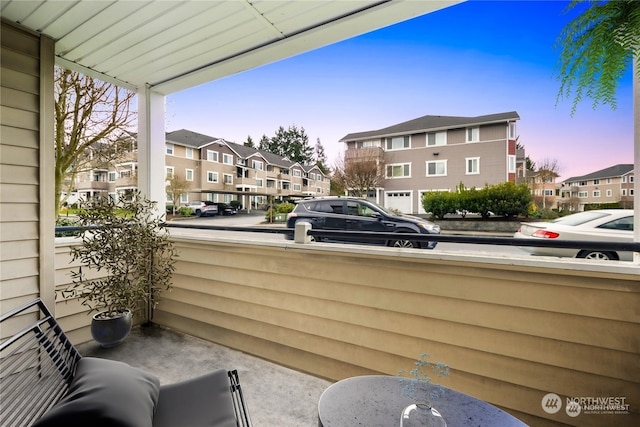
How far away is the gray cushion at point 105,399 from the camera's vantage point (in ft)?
2.66

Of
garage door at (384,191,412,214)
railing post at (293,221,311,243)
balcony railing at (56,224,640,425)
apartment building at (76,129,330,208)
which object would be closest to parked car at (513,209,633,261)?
balcony railing at (56,224,640,425)

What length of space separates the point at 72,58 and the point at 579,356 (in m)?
3.75

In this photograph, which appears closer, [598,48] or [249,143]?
[598,48]

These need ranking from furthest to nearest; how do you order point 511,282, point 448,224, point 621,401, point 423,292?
point 448,224 < point 423,292 < point 511,282 < point 621,401

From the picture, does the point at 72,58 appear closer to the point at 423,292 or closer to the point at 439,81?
the point at 439,81

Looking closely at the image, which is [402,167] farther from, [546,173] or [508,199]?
[546,173]

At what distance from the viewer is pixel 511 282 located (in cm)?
149

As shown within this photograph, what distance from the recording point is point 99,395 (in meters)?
0.91

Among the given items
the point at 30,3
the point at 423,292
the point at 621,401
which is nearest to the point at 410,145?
the point at 423,292

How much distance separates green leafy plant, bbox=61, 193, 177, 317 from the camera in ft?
7.69

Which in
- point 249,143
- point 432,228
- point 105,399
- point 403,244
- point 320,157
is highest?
point 249,143

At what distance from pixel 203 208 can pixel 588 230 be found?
2683 millimetres

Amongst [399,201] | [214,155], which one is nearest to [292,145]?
[214,155]

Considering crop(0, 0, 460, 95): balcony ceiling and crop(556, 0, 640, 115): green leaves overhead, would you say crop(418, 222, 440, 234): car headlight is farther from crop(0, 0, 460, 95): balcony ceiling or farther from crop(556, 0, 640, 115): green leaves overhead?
crop(0, 0, 460, 95): balcony ceiling
